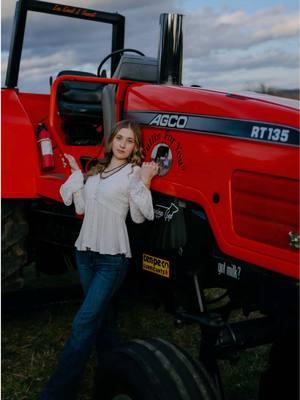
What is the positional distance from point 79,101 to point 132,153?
0.90 metres

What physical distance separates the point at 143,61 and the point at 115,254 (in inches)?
→ 51.8

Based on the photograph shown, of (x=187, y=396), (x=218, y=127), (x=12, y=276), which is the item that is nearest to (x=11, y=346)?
(x=12, y=276)

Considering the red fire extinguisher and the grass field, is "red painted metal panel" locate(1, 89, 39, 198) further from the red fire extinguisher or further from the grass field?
the grass field

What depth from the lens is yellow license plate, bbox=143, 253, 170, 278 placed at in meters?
3.30

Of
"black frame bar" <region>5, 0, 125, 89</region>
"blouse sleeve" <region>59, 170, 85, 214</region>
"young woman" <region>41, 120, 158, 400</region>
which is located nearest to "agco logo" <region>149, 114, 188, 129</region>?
"young woman" <region>41, 120, 158, 400</region>

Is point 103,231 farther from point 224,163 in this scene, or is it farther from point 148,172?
point 224,163

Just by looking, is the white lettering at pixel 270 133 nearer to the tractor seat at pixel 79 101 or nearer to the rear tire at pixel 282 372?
the rear tire at pixel 282 372

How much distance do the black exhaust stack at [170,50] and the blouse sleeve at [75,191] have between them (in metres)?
0.75

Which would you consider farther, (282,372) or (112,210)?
(282,372)

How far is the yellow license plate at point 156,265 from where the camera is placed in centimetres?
330

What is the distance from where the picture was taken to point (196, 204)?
316 centimetres

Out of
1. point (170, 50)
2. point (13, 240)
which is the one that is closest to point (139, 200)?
point (170, 50)

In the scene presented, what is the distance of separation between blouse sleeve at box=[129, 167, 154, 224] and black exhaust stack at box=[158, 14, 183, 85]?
70cm

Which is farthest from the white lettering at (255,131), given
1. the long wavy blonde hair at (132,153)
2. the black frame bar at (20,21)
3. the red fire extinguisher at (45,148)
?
the black frame bar at (20,21)
